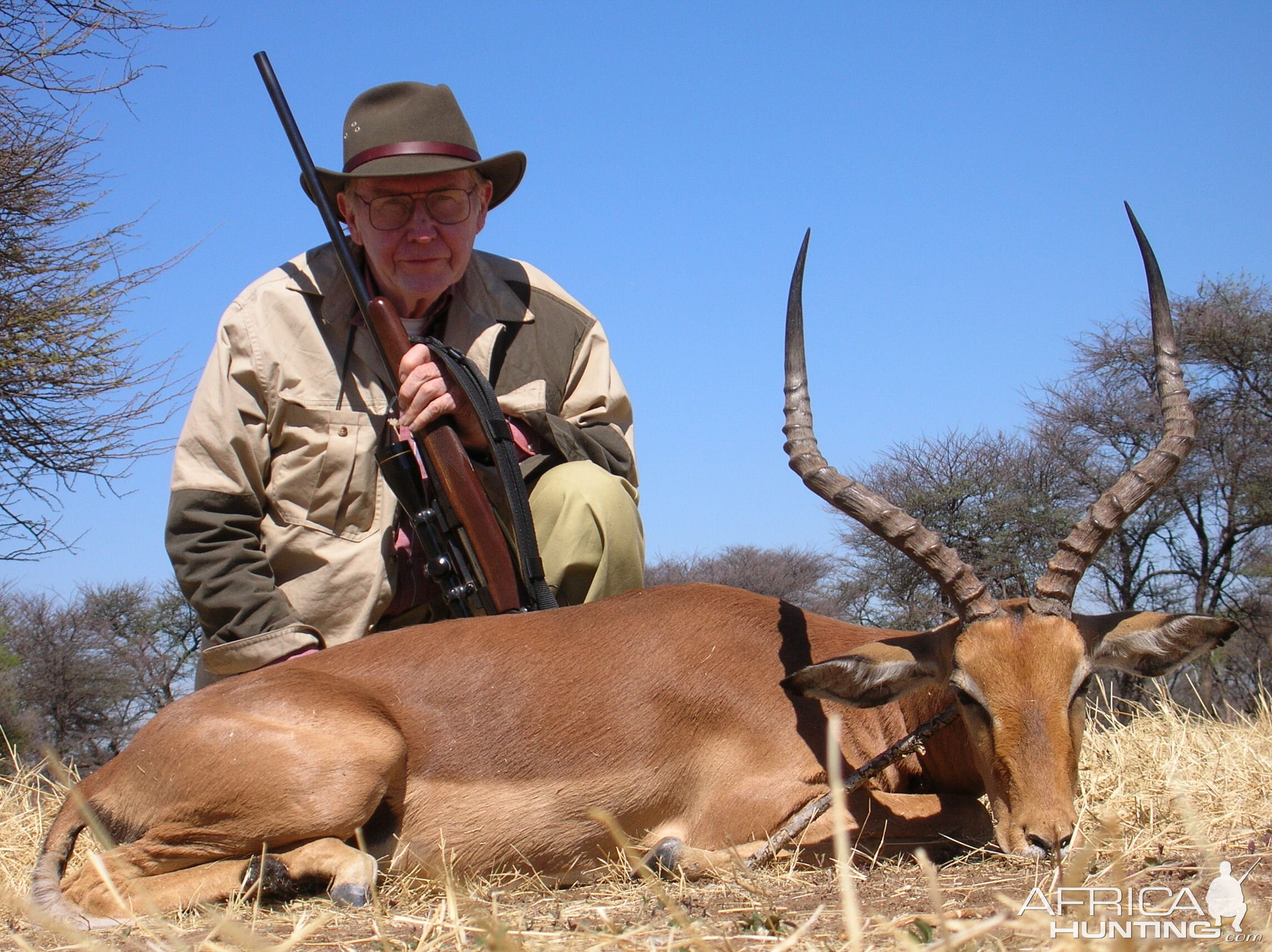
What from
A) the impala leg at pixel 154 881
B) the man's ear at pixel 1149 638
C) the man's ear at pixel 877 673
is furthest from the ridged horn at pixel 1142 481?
the impala leg at pixel 154 881

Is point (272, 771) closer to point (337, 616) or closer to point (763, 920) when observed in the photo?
point (337, 616)

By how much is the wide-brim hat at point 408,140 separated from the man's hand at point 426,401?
802 mm

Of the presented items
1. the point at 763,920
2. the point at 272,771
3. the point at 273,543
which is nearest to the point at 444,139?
the point at 273,543

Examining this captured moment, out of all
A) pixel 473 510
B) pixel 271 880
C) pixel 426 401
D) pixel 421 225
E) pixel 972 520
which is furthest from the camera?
pixel 972 520

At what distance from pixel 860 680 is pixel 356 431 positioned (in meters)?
2.38

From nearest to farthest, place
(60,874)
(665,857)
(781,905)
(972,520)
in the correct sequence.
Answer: (781,905), (60,874), (665,857), (972,520)

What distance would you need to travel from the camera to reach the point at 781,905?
3.20 metres

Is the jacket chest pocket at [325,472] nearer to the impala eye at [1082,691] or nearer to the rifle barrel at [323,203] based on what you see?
the rifle barrel at [323,203]

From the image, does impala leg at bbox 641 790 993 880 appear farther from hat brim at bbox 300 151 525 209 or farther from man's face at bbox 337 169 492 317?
hat brim at bbox 300 151 525 209

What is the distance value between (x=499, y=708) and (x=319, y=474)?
155 cm

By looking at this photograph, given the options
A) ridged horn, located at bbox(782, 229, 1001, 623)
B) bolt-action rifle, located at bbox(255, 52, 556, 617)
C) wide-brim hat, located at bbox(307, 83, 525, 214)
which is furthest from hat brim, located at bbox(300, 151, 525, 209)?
ridged horn, located at bbox(782, 229, 1001, 623)

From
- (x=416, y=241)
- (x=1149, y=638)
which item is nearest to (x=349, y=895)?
(x=1149, y=638)

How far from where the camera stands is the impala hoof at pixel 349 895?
3.46m

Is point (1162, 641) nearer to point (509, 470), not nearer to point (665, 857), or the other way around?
point (665, 857)
